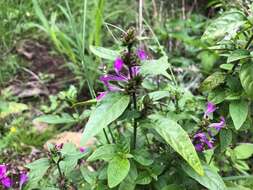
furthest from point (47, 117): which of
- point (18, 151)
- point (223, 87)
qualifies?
point (18, 151)

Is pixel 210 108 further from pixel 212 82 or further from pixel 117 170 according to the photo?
pixel 117 170

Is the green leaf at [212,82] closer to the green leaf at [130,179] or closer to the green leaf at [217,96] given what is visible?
the green leaf at [217,96]

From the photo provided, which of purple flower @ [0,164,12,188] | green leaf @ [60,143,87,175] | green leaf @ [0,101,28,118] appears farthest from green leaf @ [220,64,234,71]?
green leaf @ [0,101,28,118]

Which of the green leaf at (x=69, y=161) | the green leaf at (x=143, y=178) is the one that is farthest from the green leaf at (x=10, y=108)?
the green leaf at (x=143, y=178)

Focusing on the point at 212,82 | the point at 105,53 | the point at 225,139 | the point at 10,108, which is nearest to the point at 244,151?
the point at 225,139

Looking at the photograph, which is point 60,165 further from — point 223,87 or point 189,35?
point 189,35

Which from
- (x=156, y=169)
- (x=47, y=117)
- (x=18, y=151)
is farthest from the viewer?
(x=18, y=151)
